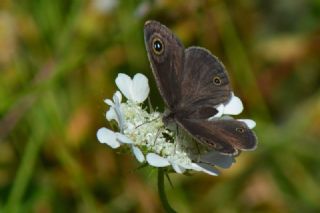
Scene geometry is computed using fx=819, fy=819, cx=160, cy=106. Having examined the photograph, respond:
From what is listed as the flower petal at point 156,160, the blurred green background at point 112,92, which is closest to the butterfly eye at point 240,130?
the flower petal at point 156,160

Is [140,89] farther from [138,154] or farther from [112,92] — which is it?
[112,92]

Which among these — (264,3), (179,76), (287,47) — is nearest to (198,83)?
(179,76)

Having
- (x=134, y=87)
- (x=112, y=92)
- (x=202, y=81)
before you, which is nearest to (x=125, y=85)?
(x=134, y=87)

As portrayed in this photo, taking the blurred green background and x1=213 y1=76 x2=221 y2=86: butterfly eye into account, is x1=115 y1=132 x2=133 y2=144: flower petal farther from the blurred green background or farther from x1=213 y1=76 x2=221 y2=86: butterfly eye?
the blurred green background

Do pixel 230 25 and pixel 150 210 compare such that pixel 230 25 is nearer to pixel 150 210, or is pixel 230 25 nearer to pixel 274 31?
pixel 274 31

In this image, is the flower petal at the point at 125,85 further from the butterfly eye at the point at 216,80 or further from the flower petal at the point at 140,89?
the butterfly eye at the point at 216,80

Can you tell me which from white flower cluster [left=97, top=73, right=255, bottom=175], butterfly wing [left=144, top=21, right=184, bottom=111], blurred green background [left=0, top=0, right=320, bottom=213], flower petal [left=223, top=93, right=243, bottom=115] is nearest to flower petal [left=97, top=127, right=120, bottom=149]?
white flower cluster [left=97, top=73, right=255, bottom=175]
